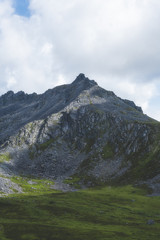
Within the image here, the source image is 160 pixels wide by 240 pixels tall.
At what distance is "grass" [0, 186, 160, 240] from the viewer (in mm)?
57062

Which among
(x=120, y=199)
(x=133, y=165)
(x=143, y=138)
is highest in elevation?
(x=143, y=138)

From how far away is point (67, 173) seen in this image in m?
188

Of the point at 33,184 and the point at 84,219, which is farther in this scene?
the point at 33,184

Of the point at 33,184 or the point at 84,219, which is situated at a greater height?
the point at 33,184

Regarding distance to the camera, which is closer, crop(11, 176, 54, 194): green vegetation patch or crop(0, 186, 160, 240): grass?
crop(0, 186, 160, 240): grass

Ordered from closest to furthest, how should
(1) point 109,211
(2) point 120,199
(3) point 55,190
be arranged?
(1) point 109,211, (2) point 120,199, (3) point 55,190

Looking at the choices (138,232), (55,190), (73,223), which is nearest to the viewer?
(138,232)

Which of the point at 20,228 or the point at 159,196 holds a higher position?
the point at 159,196

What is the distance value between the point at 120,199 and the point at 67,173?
273 feet

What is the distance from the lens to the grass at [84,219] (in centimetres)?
5706

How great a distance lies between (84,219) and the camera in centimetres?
7625

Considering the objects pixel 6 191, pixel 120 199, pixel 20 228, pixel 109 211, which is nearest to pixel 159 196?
pixel 120 199

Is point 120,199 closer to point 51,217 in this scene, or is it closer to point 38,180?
point 51,217

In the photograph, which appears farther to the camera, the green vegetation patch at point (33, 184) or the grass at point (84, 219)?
the green vegetation patch at point (33, 184)
